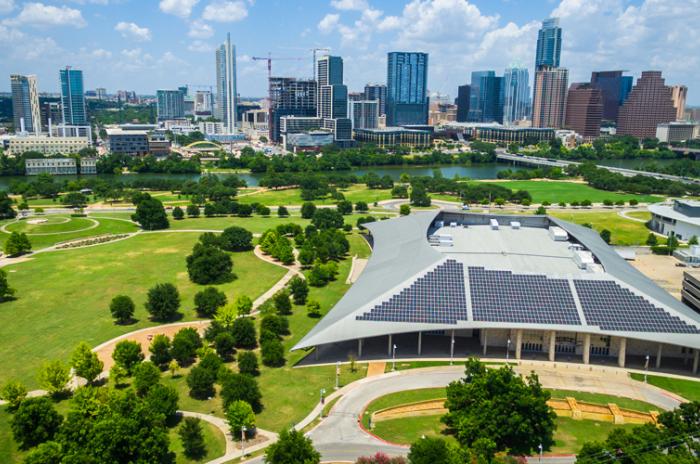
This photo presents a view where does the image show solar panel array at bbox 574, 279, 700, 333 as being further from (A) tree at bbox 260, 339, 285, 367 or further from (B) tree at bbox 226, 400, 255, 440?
(B) tree at bbox 226, 400, 255, 440

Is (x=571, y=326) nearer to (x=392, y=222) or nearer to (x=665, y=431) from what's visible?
(x=665, y=431)

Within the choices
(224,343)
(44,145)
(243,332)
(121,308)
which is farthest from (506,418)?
(44,145)

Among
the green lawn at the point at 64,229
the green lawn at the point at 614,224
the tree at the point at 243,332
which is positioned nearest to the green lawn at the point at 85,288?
the green lawn at the point at 64,229

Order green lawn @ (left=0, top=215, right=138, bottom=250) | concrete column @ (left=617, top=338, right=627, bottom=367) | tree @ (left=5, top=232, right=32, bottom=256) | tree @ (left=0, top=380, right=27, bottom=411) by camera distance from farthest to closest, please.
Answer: green lawn @ (left=0, top=215, right=138, bottom=250) < tree @ (left=5, top=232, right=32, bottom=256) < concrete column @ (left=617, top=338, right=627, bottom=367) < tree @ (left=0, top=380, right=27, bottom=411)

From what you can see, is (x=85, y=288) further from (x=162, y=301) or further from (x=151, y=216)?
(x=151, y=216)

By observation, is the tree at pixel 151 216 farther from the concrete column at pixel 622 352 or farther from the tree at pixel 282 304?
the concrete column at pixel 622 352

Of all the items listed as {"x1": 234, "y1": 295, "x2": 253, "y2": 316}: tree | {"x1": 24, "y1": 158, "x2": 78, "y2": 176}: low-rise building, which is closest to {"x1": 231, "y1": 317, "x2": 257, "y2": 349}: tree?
{"x1": 234, "y1": 295, "x2": 253, "y2": 316}: tree
